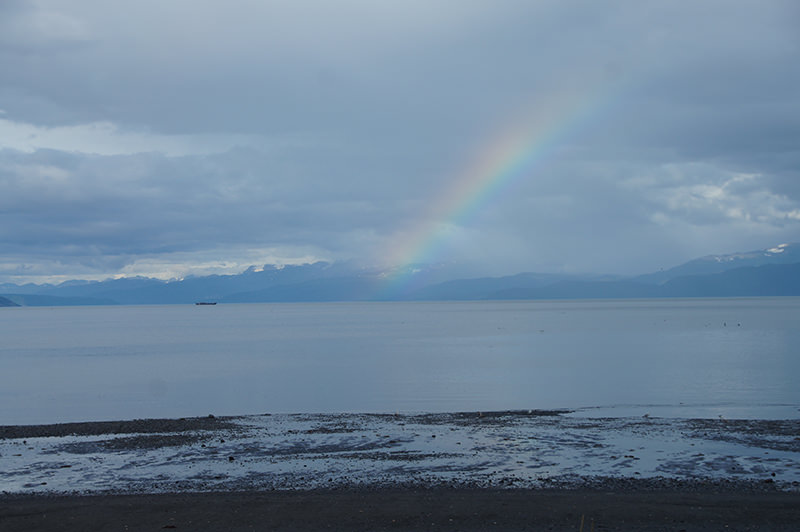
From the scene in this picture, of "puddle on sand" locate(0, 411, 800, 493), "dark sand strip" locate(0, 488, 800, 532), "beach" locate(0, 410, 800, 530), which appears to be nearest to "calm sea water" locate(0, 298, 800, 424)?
"puddle on sand" locate(0, 411, 800, 493)

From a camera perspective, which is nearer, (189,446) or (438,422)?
(189,446)

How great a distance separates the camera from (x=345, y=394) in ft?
156

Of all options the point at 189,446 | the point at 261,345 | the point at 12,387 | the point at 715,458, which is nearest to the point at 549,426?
the point at 715,458

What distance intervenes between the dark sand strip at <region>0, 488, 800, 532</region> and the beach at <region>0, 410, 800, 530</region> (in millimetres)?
49

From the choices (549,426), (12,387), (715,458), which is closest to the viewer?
(715,458)

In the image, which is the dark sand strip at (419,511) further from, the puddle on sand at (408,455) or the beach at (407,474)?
the puddle on sand at (408,455)

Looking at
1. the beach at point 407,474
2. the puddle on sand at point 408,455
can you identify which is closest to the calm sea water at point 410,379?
the puddle on sand at point 408,455

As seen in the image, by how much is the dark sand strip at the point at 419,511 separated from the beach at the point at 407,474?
0.05 metres

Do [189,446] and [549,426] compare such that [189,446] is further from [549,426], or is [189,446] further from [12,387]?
[12,387]

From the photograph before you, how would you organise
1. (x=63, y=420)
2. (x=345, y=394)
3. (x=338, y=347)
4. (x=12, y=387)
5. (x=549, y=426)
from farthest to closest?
1. (x=338, y=347)
2. (x=12, y=387)
3. (x=345, y=394)
4. (x=63, y=420)
5. (x=549, y=426)

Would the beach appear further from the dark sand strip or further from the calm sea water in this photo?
the calm sea water

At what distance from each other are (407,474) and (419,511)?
192 inches

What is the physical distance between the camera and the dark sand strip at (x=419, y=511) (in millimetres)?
14547

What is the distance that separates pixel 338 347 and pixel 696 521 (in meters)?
82.9
